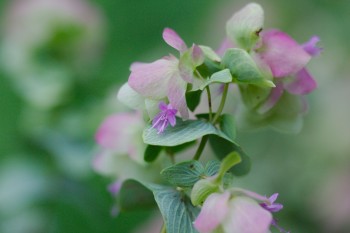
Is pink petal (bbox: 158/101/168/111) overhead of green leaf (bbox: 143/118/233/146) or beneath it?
overhead

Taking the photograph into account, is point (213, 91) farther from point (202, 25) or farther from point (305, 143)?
point (202, 25)

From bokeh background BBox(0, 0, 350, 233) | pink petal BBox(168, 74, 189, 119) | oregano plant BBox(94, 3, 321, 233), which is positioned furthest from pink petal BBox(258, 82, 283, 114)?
bokeh background BBox(0, 0, 350, 233)

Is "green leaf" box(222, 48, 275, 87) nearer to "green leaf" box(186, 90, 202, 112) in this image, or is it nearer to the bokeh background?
"green leaf" box(186, 90, 202, 112)

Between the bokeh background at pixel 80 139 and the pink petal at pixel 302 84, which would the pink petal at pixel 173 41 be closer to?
the pink petal at pixel 302 84

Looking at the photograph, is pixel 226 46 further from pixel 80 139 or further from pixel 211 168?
pixel 80 139

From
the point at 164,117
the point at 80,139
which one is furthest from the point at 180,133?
the point at 80,139

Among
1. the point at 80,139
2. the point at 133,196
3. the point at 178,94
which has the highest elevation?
the point at 178,94

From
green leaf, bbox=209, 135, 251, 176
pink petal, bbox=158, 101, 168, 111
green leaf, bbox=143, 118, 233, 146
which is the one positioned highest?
pink petal, bbox=158, 101, 168, 111
